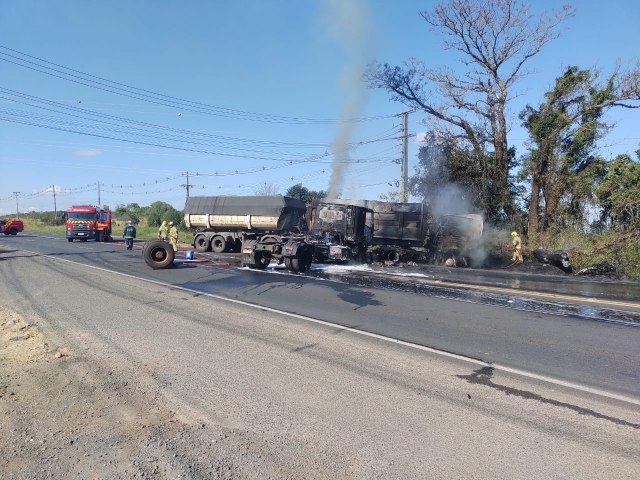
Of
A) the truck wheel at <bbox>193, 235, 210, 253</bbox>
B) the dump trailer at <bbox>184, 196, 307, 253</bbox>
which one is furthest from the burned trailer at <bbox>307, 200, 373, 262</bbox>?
the truck wheel at <bbox>193, 235, 210, 253</bbox>

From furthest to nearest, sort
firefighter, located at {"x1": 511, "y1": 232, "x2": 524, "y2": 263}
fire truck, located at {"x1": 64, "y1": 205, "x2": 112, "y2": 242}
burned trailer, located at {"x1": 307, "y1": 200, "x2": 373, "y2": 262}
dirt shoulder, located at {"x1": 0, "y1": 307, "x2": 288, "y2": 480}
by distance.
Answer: fire truck, located at {"x1": 64, "y1": 205, "x2": 112, "y2": 242} → firefighter, located at {"x1": 511, "y1": 232, "x2": 524, "y2": 263} → burned trailer, located at {"x1": 307, "y1": 200, "x2": 373, "y2": 262} → dirt shoulder, located at {"x1": 0, "y1": 307, "x2": 288, "y2": 480}

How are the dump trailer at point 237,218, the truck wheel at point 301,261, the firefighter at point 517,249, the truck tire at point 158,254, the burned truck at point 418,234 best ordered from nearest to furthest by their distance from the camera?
1. the truck tire at point 158,254
2. the truck wheel at point 301,261
3. the firefighter at point 517,249
4. the burned truck at point 418,234
5. the dump trailer at point 237,218

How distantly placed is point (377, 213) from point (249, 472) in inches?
772

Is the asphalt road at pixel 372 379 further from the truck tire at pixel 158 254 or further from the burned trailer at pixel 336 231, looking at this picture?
the burned trailer at pixel 336 231

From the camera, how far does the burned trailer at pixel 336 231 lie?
60.4ft

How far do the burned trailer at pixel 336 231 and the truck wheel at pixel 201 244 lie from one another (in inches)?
326

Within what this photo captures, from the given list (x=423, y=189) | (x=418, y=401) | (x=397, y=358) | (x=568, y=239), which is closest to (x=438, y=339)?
(x=397, y=358)

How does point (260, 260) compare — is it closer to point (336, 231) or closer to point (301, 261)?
point (301, 261)

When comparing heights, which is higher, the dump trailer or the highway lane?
the dump trailer

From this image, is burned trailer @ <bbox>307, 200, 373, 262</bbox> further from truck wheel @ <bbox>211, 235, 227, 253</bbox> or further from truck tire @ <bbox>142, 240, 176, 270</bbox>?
truck wheel @ <bbox>211, 235, 227, 253</bbox>

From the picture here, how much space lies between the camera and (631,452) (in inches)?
144

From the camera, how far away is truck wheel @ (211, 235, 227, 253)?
83.0 ft

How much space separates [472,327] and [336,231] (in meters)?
11.3

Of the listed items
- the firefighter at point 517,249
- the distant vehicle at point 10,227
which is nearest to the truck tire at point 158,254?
the firefighter at point 517,249
